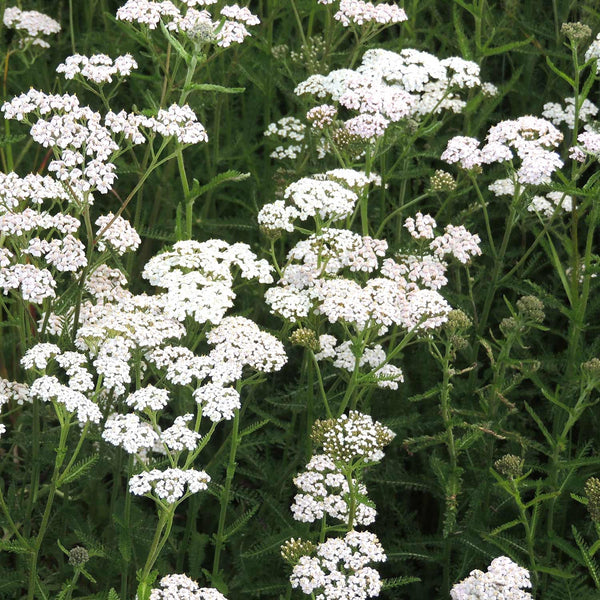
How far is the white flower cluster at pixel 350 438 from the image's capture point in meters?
3.83

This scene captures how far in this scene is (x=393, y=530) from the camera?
4816 millimetres

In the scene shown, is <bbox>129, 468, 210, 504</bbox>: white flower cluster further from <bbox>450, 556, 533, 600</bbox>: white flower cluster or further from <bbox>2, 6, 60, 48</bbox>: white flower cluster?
<bbox>2, 6, 60, 48</bbox>: white flower cluster

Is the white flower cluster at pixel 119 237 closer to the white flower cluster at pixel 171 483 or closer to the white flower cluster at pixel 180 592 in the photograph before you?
the white flower cluster at pixel 171 483

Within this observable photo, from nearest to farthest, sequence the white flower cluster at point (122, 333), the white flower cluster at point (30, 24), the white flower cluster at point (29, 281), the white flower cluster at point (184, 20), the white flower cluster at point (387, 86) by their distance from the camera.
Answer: the white flower cluster at point (122, 333) → the white flower cluster at point (29, 281) → the white flower cluster at point (184, 20) → the white flower cluster at point (387, 86) → the white flower cluster at point (30, 24)

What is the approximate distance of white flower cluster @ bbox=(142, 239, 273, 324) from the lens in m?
4.03

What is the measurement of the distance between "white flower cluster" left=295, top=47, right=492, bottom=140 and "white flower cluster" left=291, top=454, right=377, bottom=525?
65.2 inches

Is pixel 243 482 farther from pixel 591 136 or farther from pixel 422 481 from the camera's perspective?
pixel 591 136

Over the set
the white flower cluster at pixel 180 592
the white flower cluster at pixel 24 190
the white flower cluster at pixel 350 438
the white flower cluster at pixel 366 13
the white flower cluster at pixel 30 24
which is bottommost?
the white flower cluster at pixel 180 592

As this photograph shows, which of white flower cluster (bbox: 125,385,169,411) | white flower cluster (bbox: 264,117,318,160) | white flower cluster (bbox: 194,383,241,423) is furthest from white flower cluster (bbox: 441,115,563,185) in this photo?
white flower cluster (bbox: 125,385,169,411)

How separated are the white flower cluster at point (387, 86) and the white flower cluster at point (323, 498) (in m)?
1.66

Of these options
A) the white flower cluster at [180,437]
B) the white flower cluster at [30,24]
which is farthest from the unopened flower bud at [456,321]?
the white flower cluster at [30,24]

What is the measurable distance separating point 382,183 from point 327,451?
5.89 feet

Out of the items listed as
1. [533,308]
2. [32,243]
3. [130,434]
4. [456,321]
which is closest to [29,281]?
[32,243]

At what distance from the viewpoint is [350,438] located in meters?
3.85
